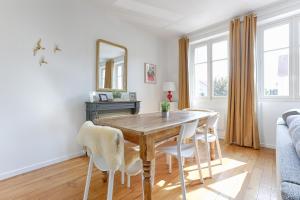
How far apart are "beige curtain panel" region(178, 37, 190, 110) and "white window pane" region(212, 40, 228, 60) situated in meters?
0.66

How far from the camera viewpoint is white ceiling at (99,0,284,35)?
2811mm

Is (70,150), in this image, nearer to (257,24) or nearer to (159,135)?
(159,135)

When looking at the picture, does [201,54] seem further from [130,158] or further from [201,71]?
[130,158]

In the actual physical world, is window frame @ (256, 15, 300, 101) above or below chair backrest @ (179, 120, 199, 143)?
above

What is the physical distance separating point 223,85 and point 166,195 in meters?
2.88

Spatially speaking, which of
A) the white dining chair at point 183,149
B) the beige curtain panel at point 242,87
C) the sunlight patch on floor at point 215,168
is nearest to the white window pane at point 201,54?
the beige curtain panel at point 242,87

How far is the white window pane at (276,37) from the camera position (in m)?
2.98

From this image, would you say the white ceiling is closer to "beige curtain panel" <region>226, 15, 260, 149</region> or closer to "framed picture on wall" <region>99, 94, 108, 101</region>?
"beige curtain panel" <region>226, 15, 260, 149</region>

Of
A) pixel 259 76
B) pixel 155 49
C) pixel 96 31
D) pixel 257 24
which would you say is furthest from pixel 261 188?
pixel 155 49

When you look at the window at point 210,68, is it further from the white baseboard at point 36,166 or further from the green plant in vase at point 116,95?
the white baseboard at point 36,166

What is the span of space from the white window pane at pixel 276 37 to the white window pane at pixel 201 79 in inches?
51.0

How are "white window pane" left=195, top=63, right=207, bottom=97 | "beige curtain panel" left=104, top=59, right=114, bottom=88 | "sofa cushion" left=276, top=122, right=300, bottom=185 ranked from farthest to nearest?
"white window pane" left=195, top=63, right=207, bottom=97 → "beige curtain panel" left=104, top=59, right=114, bottom=88 → "sofa cushion" left=276, top=122, right=300, bottom=185

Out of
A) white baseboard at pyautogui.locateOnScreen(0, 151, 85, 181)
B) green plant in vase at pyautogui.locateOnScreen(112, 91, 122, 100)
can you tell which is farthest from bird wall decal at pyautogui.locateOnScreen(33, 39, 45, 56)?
white baseboard at pyautogui.locateOnScreen(0, 151, 85, 181)

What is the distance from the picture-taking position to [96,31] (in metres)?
3.03
